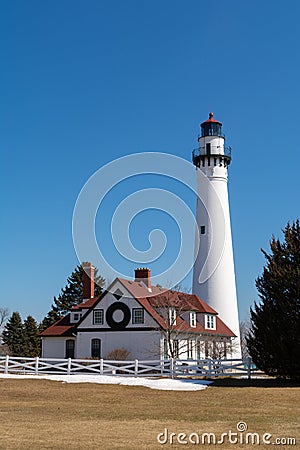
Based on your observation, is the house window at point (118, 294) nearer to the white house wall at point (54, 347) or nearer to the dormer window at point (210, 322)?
the white house wall at point (54, 347)

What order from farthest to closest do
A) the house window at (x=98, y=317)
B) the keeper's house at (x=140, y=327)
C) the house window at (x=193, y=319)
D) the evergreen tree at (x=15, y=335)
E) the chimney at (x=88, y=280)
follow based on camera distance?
1. the evergreen tree at (x=15, y=335)
2. the chimney at (x=88, y=280)
3. the house window at (x=193, y=319)
4. the house window at (x=98, y=317)
5. the keeper's house at (x=140, y=327)

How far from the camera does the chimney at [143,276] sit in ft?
148

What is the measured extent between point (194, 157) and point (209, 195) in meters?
3.74

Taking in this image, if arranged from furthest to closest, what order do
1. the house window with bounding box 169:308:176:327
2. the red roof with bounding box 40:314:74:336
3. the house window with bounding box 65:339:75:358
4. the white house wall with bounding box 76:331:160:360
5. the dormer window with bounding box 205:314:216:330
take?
the red roof with bounding box 40:314:74:336 < the dormer window with bounding box 205:314:216:330 < the house window with bounding box 65:339:75:358 < the house window with bounding box 169:308:176:327 < the white house wall with bounding box 76:331:160:360

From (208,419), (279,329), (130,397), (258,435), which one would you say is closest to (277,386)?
(279,329)

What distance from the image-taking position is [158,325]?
134 ft

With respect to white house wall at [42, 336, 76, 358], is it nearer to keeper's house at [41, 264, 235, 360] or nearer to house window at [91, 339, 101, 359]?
keeper's house at [41, 264, 235, 360]

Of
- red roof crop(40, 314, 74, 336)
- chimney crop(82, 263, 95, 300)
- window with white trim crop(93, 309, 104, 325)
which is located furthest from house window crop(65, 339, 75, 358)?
chimney crop(82, 263, 95, 300)

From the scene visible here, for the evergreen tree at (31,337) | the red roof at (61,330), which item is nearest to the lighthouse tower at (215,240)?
the red roof at (61,330)

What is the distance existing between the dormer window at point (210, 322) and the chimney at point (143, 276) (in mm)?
4781

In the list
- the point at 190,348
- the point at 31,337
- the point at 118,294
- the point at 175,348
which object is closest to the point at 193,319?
the point at 190,348

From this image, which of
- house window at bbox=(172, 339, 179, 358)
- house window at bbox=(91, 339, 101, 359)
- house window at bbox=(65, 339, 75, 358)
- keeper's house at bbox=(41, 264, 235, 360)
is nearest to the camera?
house window at bbox=(172, 339, 179, 358)

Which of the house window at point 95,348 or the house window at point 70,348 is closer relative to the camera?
the house window at point 95,348

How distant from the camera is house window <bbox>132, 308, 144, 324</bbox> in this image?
41.5m
